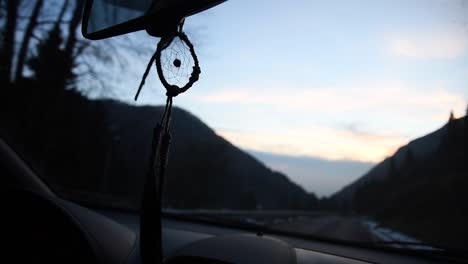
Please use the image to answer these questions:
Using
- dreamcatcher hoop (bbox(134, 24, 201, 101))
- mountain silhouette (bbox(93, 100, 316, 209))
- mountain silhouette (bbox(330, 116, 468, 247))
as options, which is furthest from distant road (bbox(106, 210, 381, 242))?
dreamcatcher hoop (bbox(134, 24, 201, 101))

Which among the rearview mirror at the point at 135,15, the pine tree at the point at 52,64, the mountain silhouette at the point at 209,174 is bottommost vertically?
the mountain silhouette at the point at 209,174

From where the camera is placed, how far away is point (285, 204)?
6.08 m

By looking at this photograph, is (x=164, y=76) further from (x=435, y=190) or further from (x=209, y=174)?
(x=209, y=174)

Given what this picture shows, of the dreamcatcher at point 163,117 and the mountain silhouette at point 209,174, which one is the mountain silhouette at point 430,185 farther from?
the dreamcatcher at point 163,117

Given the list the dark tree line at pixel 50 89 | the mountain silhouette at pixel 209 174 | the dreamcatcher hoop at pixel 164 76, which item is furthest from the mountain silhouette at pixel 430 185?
the dark tree line at pixel 50 89

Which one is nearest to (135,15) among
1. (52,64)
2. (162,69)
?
(162,69)

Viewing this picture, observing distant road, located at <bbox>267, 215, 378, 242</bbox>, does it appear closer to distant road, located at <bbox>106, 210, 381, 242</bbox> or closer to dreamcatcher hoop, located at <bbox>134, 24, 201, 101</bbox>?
distant road, located at <bbox>106, 210, 381, 242</bbox>

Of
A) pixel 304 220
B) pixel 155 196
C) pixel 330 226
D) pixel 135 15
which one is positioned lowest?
pixel 304 220

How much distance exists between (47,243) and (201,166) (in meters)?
2.98

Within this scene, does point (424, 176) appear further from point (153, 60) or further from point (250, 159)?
point (153, 60)

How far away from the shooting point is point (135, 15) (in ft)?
5.20

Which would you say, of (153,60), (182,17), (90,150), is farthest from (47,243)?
(90,150)

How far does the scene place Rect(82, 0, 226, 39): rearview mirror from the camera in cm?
133

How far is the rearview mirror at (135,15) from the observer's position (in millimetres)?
1335
